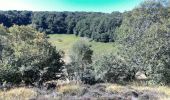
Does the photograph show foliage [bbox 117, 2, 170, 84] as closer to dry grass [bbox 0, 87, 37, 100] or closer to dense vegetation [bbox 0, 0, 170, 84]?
dense vegetation [bbox 0, 0, 170, 84]

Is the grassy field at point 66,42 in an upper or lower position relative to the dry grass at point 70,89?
lower

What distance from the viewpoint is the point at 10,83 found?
22.5m

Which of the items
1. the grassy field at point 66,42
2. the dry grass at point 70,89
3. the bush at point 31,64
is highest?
the bush at point 31,64

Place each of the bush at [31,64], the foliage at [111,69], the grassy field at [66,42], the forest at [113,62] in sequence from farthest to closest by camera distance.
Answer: the grassy field at [66,42], the foliage at [111,69], the forest at [113,62], the bush at [31,64]

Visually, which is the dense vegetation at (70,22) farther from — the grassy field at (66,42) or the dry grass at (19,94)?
the dry grass at (19,94)

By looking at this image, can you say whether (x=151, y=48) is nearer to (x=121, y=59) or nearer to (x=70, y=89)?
(x=121, y=59)

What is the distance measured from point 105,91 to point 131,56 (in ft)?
27.4

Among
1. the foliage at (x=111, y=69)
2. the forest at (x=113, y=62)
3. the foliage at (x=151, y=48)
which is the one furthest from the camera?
the foliage at (x=111, y=69)

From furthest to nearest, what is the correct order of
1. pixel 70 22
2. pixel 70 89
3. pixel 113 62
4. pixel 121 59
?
pixel 70 22 → pixel 121 59 → pixel 113 62 → pixel 70 89

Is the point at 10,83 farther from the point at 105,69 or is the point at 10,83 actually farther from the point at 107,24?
the point at 107,24

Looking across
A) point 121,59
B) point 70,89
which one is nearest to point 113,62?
point 121,59

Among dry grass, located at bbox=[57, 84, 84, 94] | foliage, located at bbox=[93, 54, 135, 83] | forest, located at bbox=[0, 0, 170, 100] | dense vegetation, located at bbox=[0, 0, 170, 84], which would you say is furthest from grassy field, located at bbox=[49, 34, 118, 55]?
dry grass, located at bbox=[57, 84, 84, 94]

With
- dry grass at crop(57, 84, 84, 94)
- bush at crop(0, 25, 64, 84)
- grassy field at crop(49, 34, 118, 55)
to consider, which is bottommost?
grassy field at crop(49, 34, 118, 55)

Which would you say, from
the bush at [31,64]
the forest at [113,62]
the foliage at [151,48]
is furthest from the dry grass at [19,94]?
the foliage at [151,48]
